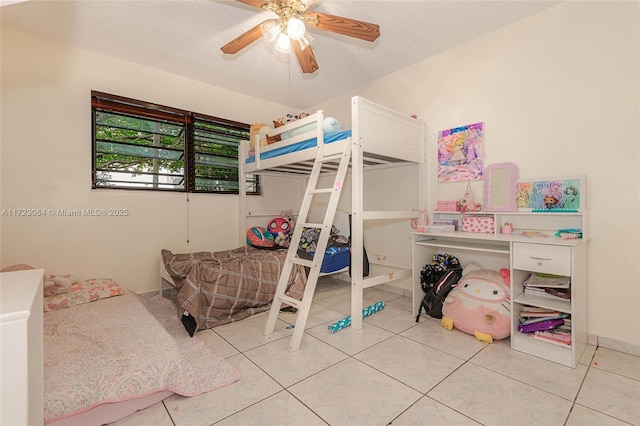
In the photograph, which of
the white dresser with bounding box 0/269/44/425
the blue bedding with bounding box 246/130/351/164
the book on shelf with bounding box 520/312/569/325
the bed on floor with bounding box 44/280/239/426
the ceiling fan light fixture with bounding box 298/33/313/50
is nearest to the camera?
the white dresser with bounding box 0/269/44/425

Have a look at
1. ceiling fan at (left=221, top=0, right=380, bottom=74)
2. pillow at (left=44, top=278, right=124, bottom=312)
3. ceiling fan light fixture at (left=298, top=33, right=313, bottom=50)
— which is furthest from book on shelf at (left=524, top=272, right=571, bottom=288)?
pillow at (left=44, top=278, right=124, bottom=312)

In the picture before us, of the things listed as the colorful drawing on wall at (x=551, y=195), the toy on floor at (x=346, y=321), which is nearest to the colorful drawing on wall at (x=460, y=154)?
the colorful drawing on wall at (x=551, y=195)

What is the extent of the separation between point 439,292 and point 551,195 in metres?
1.16

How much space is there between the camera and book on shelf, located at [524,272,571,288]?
198 cm

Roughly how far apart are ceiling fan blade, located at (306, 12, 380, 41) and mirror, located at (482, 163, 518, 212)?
1563mm

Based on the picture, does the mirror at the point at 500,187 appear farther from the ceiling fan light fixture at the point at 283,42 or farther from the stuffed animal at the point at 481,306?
the ceiling fan light fixture at the point at 283,42

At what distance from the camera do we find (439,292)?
8.36 feet

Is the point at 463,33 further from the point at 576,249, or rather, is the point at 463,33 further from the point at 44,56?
the point at 44,56

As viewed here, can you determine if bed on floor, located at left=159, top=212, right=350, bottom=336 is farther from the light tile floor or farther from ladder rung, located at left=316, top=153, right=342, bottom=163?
ladder rung, located at left=316, top=153, right=342, bottom=163

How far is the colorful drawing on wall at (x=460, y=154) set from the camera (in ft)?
8.92

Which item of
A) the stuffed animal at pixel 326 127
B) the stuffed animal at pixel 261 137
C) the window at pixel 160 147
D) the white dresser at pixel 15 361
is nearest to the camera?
the white dresser at pixel 15 361

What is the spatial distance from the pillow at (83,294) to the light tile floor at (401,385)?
1021mm

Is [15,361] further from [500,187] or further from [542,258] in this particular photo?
[500,187]

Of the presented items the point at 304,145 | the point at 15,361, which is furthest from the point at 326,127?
the point at 15,361
